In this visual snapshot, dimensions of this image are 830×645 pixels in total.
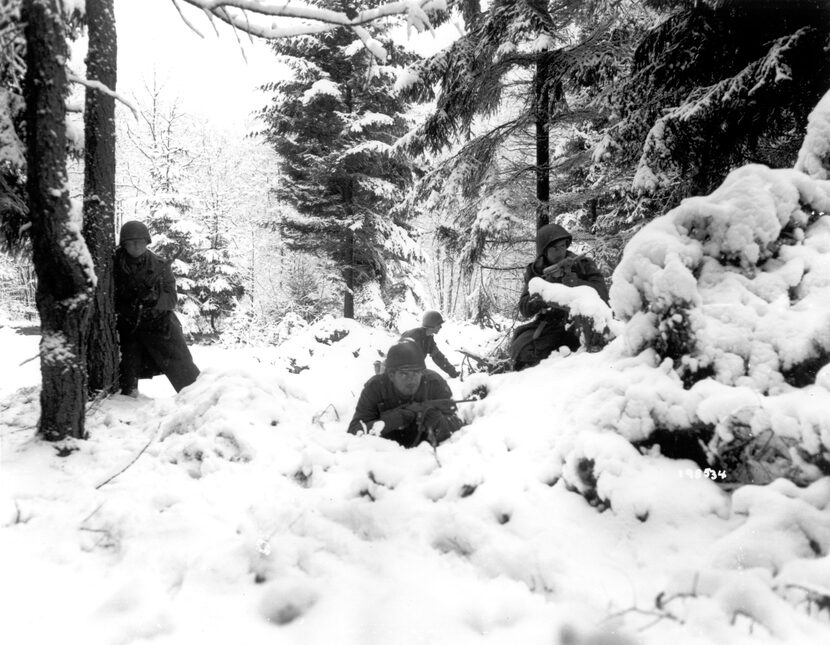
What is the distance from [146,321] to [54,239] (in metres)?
1.99

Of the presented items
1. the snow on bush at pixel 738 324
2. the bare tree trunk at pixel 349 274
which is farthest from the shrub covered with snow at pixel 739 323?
the bare tree trunk at pixel 349 274

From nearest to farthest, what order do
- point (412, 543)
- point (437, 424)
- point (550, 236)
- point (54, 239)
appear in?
point (412, 543), point (54, 239), point (437, 424), point (550, 236)

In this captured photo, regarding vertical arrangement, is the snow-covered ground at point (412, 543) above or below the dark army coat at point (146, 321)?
below

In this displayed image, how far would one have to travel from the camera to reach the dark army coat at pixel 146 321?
4.22 m

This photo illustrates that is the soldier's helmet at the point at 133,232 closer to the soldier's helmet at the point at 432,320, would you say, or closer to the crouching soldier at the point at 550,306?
the crouching soldier at the point at 550,306

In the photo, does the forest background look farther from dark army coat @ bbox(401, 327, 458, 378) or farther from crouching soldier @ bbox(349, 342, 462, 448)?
dark army coat @ bbox(401, 327, 458, 378)

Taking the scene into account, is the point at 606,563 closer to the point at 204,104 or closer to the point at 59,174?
the point at 59,174

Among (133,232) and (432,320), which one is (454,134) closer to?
(432,320)

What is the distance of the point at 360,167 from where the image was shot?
14078mm

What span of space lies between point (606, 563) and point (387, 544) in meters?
0.81

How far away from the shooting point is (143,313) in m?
4.27

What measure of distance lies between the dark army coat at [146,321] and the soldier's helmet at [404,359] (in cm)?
224

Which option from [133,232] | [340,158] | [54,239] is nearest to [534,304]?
[54,239]

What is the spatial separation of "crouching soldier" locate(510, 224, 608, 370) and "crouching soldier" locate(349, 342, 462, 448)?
870mm
